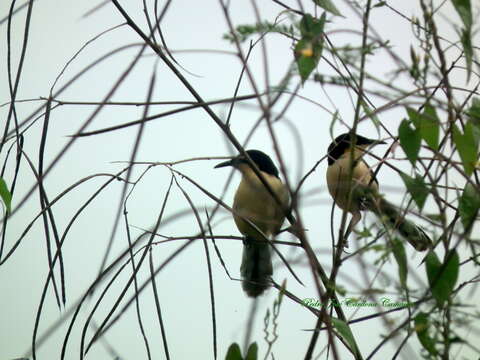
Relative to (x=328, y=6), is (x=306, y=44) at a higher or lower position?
lower

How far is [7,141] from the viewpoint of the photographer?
57.8 inches

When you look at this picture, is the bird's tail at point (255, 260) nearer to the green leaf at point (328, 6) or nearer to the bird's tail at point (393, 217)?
the bird's tail at point (393, 217)

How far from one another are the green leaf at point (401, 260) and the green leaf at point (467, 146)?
22 centimetres

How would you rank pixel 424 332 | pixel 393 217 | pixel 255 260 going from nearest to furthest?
pixel 424 332
pixel 393 217
pixel 255 260

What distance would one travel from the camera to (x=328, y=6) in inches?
57.3

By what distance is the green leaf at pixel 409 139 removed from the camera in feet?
4.19

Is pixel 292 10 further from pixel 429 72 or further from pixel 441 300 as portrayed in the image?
pixel 441 300

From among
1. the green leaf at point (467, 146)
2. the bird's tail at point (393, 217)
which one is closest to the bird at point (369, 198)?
the bird's tail at point (393, 217)

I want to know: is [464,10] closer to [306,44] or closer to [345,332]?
[306,44]

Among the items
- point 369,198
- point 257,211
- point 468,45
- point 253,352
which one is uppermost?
point 257,211

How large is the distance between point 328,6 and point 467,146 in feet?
1.39

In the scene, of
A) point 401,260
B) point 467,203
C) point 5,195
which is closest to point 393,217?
point 467,203

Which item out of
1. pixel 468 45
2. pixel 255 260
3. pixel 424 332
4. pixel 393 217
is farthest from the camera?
pixel 255 260

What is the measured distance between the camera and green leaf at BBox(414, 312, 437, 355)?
105 cm
